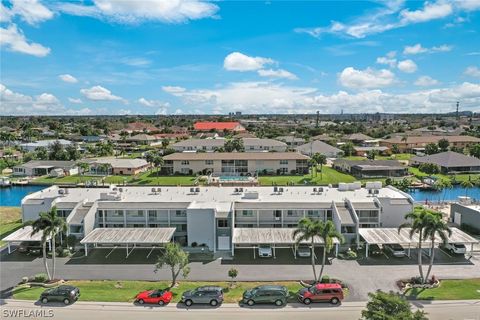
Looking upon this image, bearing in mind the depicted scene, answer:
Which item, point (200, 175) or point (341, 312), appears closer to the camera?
point (341, 312)

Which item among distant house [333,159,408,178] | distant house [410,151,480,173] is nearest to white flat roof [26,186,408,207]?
distant house [333,159,408,178]

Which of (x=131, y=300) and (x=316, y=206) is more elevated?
(x=316, y=206)

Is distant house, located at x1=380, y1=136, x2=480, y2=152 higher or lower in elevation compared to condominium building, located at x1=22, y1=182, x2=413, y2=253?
higher

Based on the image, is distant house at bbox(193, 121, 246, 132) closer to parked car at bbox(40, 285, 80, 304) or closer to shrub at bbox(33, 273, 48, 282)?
shrub at bbox(33, 273, 48, 282)

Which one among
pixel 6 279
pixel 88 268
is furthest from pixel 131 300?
pixel 6 279

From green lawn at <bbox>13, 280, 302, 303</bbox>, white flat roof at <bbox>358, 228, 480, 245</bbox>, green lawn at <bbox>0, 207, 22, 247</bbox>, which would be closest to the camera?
green lawn at <bbox>13, 280, 302, 303</bbox>

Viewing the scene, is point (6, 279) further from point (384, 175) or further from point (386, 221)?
point (384, 175)

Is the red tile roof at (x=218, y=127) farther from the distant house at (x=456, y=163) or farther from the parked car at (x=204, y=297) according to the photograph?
the parked car at (x=204, y=297)

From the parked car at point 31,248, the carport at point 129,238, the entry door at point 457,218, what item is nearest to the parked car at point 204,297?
the carport at point 129,238
